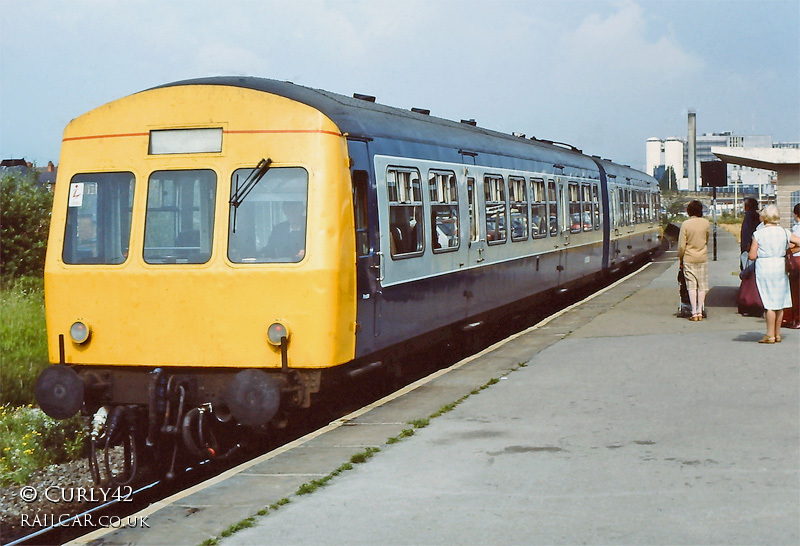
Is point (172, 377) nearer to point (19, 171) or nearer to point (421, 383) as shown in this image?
point (421, 383)

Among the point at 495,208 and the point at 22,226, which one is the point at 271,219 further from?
the point at 22,226

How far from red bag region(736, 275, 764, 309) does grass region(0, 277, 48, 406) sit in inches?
391

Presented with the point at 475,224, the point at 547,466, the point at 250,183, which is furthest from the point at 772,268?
the point at 250,183

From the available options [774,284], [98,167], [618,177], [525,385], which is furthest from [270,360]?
[618,177]

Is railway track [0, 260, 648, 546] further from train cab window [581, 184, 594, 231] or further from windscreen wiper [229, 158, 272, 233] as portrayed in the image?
train cab window [581, 184, 594, 231]

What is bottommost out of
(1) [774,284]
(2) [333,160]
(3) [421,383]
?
(3) [421,383]

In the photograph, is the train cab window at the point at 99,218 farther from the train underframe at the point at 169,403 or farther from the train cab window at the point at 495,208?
the train cab window at the point at 495,208

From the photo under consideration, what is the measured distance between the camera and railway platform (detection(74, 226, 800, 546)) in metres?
5.50

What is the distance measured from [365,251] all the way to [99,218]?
2258 millimetres

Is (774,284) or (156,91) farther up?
(156,91)

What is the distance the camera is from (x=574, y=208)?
19.8 m

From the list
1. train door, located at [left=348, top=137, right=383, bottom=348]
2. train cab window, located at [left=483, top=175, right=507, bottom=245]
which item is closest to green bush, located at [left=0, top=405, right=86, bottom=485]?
train door, located at [left=348, top=137, right=383, bottom=348]

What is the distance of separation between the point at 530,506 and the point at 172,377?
11.8 feet

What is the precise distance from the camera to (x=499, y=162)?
14359 mm
